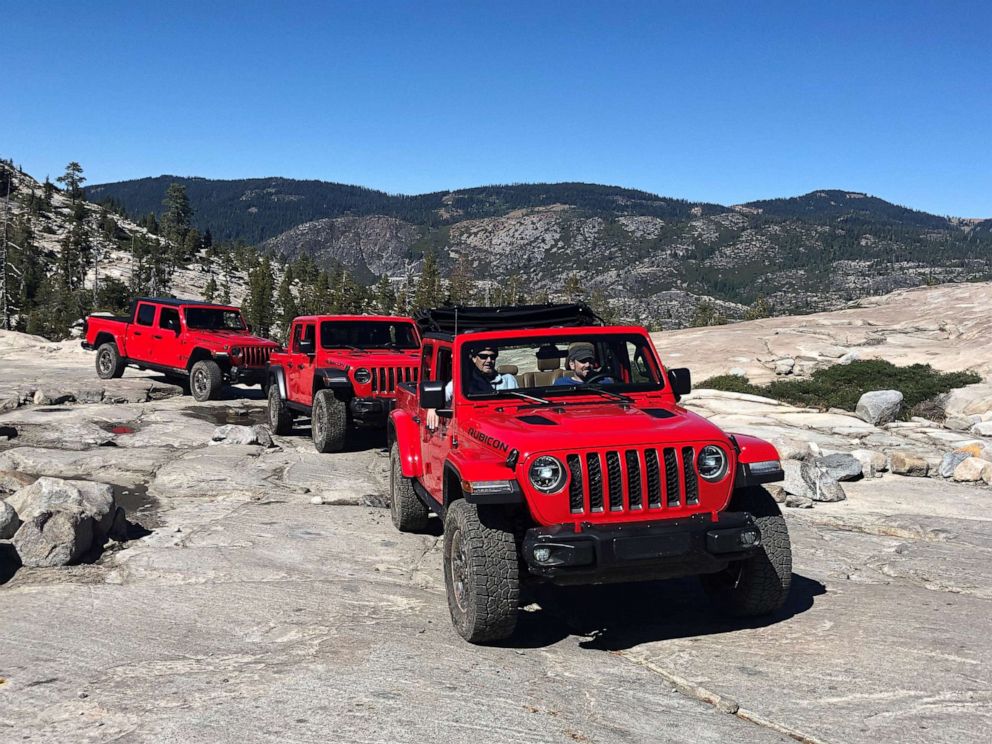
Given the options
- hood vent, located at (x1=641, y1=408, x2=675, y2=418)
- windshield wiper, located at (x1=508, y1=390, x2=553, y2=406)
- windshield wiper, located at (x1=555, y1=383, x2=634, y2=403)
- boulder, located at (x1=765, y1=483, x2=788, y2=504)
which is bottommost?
boulder, located at (x1=765, y1=483, x2=788, y2=504)

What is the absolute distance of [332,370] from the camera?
37.5ft

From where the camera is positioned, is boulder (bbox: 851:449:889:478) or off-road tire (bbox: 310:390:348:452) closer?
boulder (bbox: 851:449:889:478)

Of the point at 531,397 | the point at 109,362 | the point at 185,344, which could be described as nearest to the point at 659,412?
the point at 531,397

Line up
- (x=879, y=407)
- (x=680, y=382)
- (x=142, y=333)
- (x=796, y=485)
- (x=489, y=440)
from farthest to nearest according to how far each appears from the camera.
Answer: (x=142, y=333)
(x=879, y=407)
(x=796, y=485)
(x=680, y=382)
(x=489, y=440)

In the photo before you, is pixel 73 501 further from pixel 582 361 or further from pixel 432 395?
pixel 582 361

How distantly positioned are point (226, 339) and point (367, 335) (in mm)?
5260

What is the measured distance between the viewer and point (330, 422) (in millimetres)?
11133

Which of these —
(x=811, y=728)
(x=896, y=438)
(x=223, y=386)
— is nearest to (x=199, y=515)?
(x=811, y=728)

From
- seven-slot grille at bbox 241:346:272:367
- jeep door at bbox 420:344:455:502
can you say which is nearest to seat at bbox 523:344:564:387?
jeep door at bbox 420:344:455:502

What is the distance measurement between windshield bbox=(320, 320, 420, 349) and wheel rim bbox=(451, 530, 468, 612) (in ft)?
24.8

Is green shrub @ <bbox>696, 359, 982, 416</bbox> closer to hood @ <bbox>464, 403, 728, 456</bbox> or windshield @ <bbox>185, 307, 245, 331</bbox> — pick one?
windshield @ <bbox>185, 307, 245, 331</bbox>

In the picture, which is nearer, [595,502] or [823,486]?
[595,502]

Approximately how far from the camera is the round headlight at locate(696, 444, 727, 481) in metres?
4.79

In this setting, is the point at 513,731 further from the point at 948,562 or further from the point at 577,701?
the point at 948,562
